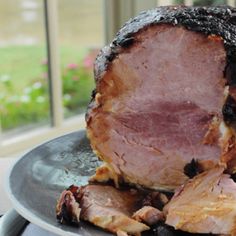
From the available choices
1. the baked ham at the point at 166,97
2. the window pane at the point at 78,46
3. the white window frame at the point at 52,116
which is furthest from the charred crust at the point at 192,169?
the window pane at the point at 78,46

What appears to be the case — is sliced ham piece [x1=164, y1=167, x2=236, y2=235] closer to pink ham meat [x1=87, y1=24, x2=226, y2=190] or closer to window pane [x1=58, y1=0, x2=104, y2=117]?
pink ham meat [x1=87, y1=24, x2=226, y2=190]

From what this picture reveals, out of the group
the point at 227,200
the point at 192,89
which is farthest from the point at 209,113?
the point at 227,200

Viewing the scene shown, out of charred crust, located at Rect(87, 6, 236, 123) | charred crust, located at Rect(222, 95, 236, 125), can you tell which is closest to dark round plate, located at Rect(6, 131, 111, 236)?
charred crust, located at Rect(87, 6, 236, 123)

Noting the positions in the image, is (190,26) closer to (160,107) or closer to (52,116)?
(160,107)

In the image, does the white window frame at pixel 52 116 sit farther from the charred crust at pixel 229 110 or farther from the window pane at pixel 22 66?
the charred crust at pixel 229 110

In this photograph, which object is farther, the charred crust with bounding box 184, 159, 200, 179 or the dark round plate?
the charred crust with bounding box 184, 159, 200, 179

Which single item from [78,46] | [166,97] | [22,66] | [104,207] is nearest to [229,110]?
[166,97]
